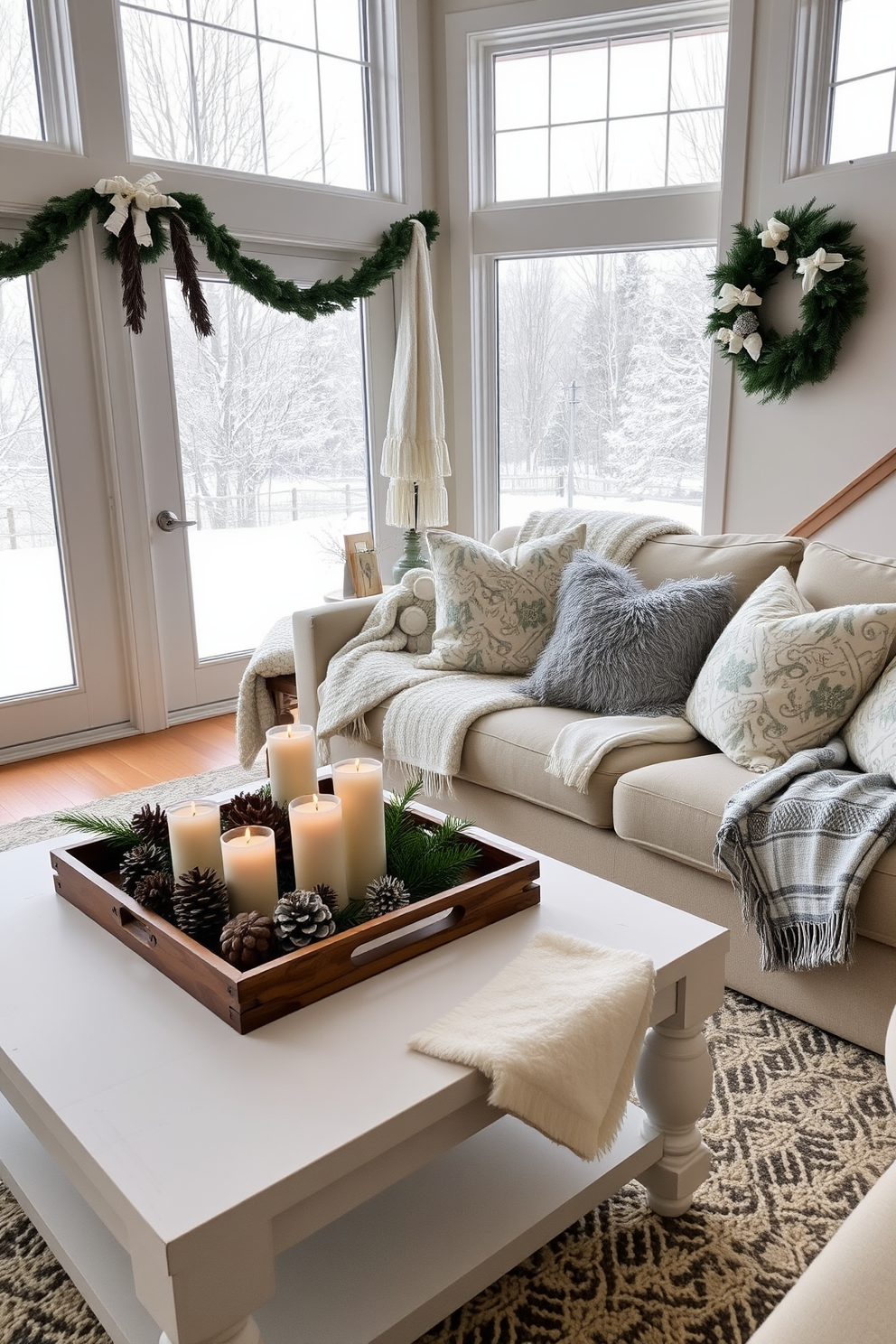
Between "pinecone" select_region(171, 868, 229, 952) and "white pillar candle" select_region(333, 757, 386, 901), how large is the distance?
202mm

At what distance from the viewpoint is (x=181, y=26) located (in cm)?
373

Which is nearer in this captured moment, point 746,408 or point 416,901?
point 416,901

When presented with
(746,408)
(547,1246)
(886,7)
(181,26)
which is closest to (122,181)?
(181,26)

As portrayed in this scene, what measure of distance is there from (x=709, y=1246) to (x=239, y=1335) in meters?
0.77

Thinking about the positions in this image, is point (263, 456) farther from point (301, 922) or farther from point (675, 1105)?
point (675, 1105)

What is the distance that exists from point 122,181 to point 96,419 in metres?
0.81

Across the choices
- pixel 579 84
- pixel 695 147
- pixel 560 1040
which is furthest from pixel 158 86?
pixel 560 1040

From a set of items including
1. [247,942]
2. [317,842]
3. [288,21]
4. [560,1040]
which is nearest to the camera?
[560,1040]

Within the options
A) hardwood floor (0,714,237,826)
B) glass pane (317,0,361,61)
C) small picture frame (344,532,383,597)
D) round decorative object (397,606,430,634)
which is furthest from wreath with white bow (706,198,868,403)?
hardwood floor (0,714,237,826)

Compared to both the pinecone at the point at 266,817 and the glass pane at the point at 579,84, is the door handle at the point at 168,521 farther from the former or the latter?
the pinecone at the point at 266,817

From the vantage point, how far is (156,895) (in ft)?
4.86

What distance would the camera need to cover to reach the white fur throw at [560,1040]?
3.85ft

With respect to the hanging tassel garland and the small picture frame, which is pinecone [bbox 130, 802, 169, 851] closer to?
the small picture frame

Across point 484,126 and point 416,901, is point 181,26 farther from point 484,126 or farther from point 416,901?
point 416,901
